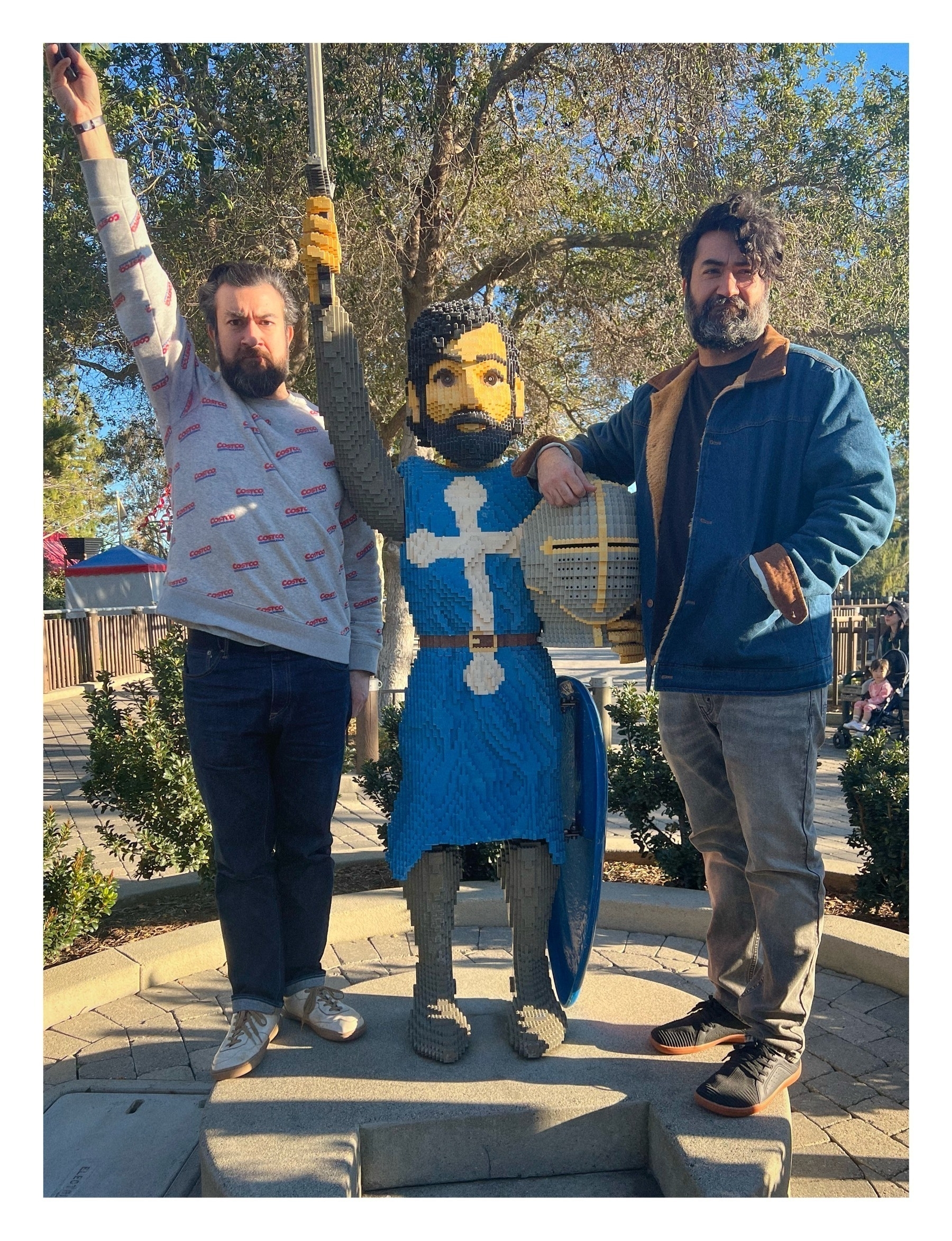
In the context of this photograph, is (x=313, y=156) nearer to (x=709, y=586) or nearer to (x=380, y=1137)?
(x=709, y=586)

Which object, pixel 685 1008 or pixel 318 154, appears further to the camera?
pixel 685 1008

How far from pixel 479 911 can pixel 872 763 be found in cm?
177

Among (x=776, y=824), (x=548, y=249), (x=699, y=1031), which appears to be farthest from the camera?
(x=548, y=249)

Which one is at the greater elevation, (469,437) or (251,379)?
(251,379)

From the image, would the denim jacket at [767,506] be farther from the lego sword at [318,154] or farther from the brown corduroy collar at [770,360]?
the lego sword at [318,154]

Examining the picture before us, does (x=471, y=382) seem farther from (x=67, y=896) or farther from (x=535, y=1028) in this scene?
(x=67, y=896)

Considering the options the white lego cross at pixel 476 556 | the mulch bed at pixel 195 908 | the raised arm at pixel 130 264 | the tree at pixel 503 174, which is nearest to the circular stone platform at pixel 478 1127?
the white lego cross at pixel 476 556

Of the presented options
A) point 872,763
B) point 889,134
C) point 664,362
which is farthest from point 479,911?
point 889,134

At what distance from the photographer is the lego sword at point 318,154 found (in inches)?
83.7

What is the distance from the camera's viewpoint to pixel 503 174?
6.96 m

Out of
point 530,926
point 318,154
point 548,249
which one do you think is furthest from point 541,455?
point 548,249

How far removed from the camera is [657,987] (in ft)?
8.88

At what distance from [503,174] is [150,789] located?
5.54 meters

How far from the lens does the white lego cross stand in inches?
90.8
